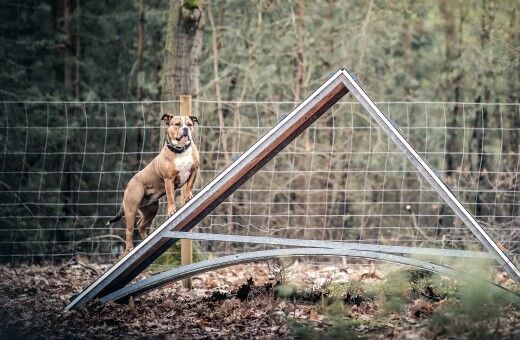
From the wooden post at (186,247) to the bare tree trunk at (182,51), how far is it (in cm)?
116

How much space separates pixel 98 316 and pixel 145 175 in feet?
4.75

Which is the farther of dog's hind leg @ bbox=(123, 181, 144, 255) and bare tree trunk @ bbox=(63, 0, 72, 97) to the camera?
bare tree trunk @ bbox=(63, 0, 72, 97)

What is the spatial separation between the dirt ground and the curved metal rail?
162 mm

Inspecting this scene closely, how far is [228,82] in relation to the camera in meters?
18.6

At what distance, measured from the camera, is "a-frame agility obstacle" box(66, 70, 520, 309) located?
6484mm

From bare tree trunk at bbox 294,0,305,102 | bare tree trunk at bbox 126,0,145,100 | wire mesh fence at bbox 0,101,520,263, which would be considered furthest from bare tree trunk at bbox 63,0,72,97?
bare tree trunk at bbox 294,0,305,102

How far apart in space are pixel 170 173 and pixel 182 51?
9.41ft

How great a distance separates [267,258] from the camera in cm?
717

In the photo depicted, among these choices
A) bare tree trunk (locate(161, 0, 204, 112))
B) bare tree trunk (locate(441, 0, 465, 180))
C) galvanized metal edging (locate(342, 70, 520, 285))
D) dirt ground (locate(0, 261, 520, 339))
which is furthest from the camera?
bare tree trunk (locate(441, 0, 465, 180))

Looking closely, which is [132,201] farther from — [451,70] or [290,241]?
[451,70]

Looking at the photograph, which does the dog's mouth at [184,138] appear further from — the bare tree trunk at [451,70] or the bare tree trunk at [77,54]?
the bare tree trunk at [451,70]

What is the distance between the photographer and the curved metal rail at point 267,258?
6.56m

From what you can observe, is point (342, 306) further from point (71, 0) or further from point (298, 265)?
point (71, 0)

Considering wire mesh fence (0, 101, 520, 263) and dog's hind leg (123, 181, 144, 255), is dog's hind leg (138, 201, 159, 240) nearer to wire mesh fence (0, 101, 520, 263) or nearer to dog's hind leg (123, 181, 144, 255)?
dog's hind leg (123, 181, 144, 255)
